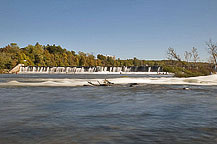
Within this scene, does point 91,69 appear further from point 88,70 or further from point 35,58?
point 35,58

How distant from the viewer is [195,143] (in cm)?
476

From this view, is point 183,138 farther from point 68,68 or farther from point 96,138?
point 68,68

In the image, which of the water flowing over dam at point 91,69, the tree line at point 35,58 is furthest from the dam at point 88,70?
the tree line at point 35,58

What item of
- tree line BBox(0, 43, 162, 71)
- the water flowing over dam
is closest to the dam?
the water flowing over dam

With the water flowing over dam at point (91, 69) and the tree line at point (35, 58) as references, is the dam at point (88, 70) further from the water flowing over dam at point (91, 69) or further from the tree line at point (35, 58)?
the tree line at point (35, 58)

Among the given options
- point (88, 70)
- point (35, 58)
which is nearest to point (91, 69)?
point (88, 70)

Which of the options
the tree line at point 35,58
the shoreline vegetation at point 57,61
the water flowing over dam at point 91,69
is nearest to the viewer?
the shoreline vegetation at point 57,61

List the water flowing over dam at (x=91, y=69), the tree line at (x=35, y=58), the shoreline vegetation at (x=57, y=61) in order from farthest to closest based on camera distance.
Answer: the tree line at (x=35, y=58) < the water flowing over dam at (x=91, y=69) < the shoreline vegetation at (x=57, y=61)

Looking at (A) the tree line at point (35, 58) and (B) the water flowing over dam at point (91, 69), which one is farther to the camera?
(A) the tree line at point (35, 58)

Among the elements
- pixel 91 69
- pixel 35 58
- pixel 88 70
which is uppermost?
pixel 35 58

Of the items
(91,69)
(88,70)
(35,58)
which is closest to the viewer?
(91,69)

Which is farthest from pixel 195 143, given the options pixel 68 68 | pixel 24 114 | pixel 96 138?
pixel 68 68

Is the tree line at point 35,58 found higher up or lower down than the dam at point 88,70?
higher up

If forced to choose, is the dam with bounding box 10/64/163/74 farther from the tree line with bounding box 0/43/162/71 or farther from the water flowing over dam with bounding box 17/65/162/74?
the tree line with bounding box 0/43/162/71
